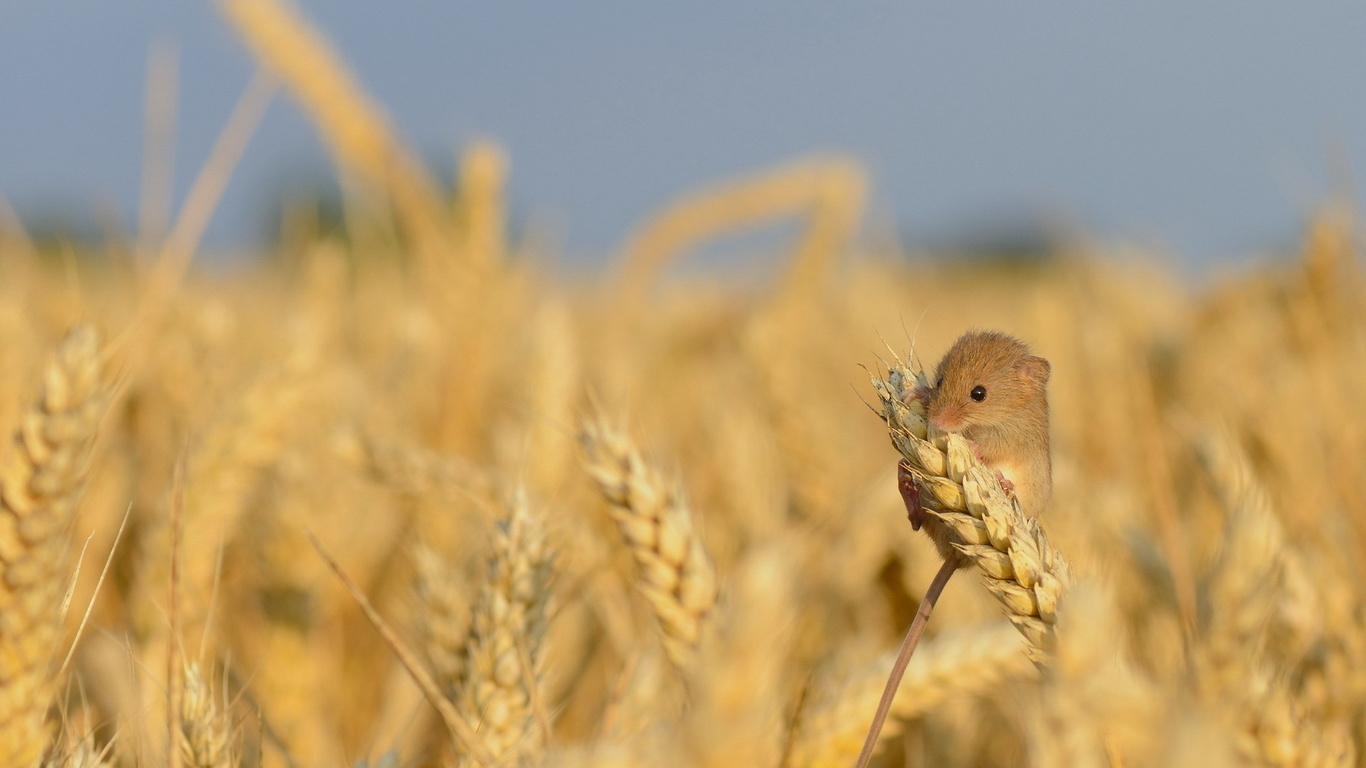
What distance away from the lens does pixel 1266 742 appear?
1.15 m

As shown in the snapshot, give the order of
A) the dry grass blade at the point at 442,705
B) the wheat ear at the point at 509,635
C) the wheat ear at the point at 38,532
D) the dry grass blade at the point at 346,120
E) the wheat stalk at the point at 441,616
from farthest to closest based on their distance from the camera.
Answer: the dry grass blade at the point at 346,120, the wheat stalk at the point at 441,616, the wheat ear at the point at 509,635, the wheat ear at the point at 38,532, the dry grass blade at the point at 442,705

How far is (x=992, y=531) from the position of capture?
960 mm

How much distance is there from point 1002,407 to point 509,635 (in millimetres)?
650

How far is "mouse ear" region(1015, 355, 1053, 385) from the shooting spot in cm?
125

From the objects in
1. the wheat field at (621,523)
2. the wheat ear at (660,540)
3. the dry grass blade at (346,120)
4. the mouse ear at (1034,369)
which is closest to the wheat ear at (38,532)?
the wheat field at (621,523)

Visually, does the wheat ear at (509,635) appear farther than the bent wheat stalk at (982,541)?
Yes

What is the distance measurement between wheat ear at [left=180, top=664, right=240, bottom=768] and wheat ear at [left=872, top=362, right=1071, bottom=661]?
0.80 meters

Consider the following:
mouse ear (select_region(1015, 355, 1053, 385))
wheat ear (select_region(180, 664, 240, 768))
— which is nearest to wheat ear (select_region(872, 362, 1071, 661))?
mouse ear (select_region(1015, 355, 1053, 385))

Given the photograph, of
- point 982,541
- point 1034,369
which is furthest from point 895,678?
point 1034,369

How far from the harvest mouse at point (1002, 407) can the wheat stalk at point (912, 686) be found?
221 mm

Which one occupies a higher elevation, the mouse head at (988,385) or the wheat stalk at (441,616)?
the mouse head at (988,385)

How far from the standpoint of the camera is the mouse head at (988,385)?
1.20 metres

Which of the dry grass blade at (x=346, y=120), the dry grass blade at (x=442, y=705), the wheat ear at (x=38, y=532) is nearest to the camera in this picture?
the dry grass blade at (x=442, y=705)

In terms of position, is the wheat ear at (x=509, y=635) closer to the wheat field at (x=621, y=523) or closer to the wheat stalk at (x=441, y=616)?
the wheat field at (x=621, y=523)
